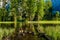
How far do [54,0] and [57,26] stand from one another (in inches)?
10.4

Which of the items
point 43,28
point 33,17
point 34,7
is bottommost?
point 43,28

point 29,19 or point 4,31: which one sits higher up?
point 29,19

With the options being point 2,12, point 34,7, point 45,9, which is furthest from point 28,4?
point 2,12

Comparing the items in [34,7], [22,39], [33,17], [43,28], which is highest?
[34,7]

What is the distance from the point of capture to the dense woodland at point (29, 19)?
5.42 feet

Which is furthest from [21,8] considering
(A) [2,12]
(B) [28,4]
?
(A) [2,12]

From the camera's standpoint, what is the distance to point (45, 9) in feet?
5.48

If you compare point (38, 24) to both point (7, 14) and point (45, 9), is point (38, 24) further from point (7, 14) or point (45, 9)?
point (7, 14)

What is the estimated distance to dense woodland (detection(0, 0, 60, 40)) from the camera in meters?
1.65

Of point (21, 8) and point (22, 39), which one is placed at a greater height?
point (21, 8)

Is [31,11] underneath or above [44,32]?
above

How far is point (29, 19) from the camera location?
5.49ft

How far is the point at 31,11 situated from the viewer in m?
1.67

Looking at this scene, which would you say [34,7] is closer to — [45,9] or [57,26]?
[45,9]
